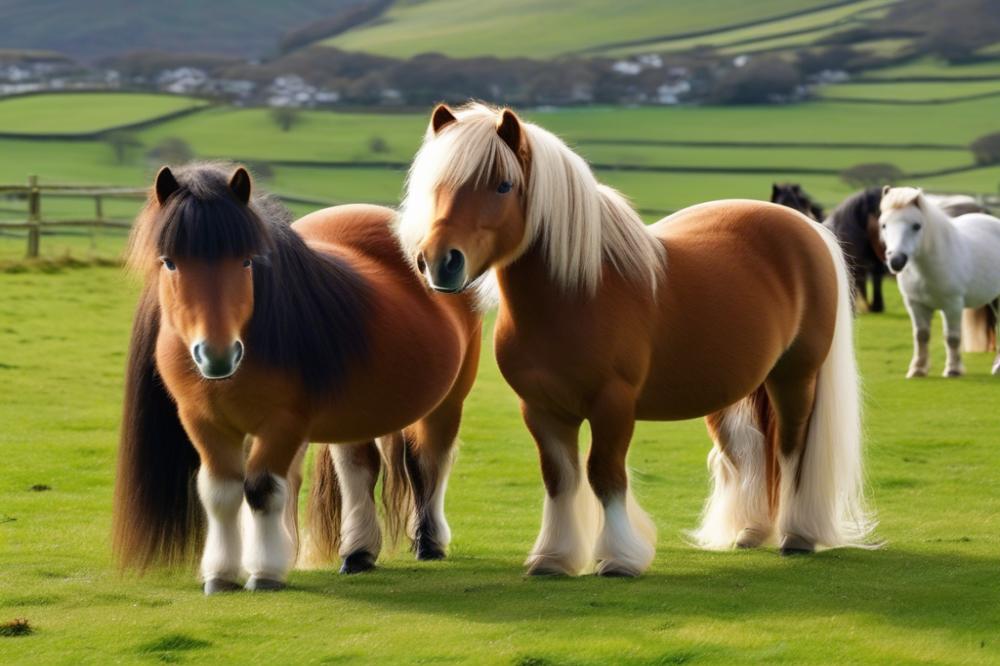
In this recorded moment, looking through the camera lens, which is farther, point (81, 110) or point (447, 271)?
point (81, 110)

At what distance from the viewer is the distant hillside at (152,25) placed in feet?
299

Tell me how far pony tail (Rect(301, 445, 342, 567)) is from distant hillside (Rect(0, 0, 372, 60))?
86558 millimetres

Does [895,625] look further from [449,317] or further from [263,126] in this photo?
[263,126]

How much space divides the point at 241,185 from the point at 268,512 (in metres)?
1.25

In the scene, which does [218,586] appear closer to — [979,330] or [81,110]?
[979,330]

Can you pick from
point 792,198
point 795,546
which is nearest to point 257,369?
point 795,546

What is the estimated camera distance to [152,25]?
97312 millimetres

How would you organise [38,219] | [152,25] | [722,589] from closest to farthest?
[722,589], [38,219], [152,25]

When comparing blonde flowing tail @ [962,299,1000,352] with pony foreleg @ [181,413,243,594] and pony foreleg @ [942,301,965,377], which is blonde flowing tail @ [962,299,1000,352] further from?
pony foreleg @ [181,413,243,594]

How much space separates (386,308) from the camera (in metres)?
5.88

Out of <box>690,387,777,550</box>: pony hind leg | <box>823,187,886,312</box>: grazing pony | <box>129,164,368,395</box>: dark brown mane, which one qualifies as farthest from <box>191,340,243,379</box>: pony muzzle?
<box>823,187,886,312</box>: grazing pony

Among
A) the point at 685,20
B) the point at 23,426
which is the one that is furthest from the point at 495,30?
the point at 23,426

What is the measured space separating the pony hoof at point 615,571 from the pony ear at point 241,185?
2039 mm

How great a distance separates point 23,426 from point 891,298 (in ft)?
54.3
